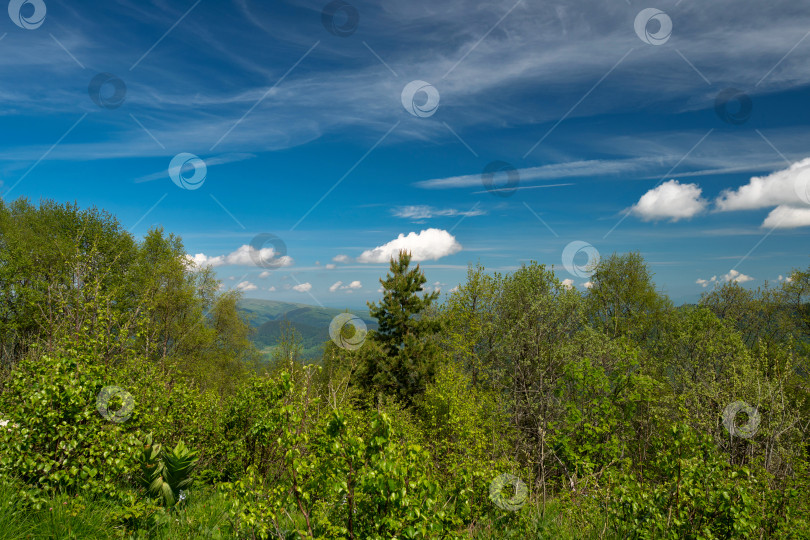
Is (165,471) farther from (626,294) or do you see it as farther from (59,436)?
(626,294)

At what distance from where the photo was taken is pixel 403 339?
1358 inches

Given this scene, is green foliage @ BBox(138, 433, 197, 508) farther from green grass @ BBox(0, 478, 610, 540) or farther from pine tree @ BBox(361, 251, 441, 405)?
pine tree @ BBox(361, 251, 441, 405)

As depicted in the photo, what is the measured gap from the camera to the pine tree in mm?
Answer: 33594

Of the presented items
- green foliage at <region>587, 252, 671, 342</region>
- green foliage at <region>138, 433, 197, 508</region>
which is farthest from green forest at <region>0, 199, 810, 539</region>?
green foliage at <region>587, 252, 671, 342</region>

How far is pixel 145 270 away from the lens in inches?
1526

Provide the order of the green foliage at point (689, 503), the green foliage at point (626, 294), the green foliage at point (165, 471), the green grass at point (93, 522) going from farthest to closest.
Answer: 1. the green foliage at point (626, 294)
2. the green foliage at point (165, 471)
3. the green foliage at point (689, 503)
4. the green grass at point (93, 522)

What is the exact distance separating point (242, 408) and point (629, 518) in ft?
23.6

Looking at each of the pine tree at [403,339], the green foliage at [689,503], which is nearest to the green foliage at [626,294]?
the pine tree at [403,339]

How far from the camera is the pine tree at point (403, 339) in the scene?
3359 cm

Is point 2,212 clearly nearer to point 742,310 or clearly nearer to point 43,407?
point 43,407

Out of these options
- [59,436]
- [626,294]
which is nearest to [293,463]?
[59,436]

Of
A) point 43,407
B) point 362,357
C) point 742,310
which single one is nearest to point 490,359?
point 362,357

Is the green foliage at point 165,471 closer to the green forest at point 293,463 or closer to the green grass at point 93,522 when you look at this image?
the green forest at point 293,463

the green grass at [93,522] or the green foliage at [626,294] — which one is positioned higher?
the green foliage at [626,294]
